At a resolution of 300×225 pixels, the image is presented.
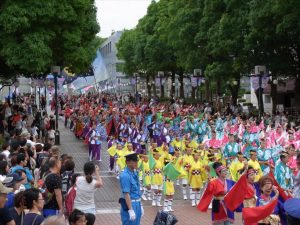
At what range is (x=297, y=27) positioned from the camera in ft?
94.5

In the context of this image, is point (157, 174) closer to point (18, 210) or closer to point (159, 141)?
point (18, 210)

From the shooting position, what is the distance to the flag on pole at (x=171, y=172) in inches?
606

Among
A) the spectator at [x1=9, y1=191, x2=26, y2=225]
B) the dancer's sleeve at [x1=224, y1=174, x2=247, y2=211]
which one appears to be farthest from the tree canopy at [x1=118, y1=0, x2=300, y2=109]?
the spectator at [x1=9, y1=191, x2=26, y2=225]

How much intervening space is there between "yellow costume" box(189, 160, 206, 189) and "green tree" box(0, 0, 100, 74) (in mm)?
10480

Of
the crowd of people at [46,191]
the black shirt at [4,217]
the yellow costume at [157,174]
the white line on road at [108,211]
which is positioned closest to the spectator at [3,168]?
the crowd of people at [46,191]

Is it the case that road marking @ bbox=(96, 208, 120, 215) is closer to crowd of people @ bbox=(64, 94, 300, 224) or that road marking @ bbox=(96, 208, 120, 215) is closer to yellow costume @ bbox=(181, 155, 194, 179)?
crowd of people @ bbox=(64, 94, 300, 224)

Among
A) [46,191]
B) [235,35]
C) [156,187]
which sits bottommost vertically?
[156,187]

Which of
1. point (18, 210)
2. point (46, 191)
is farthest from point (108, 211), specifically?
point (18, 210)

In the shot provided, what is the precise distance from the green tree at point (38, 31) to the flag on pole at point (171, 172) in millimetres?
10560

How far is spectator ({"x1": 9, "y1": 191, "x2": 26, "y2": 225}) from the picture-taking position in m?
7.34

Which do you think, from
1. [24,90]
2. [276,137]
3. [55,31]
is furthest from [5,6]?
[24,90]

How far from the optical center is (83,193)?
9469 millimetres

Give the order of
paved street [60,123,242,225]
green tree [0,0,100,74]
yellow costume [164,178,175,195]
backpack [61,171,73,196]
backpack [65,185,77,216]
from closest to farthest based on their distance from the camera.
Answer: backpack [65,185,77,216] → backpack [61,171,73,196] → paved street [60,123,242,225] → yellow costume [164,178,175,195] → green tree [0,0,100,74]

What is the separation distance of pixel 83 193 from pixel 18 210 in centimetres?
209
